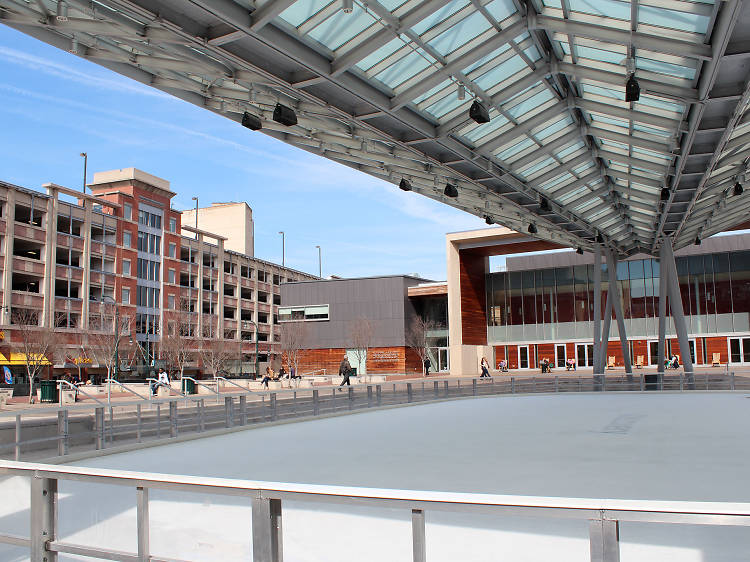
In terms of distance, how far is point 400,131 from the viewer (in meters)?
14.1

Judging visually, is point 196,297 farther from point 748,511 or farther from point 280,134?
point 748,511

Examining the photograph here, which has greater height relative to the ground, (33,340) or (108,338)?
(108,338)

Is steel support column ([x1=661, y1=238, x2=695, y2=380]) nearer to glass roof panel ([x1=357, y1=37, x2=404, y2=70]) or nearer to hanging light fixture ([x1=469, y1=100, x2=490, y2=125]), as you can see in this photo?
hanging light fixture ([x1=469, y1=100, x2=490, y2=125])

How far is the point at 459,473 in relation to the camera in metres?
9.56

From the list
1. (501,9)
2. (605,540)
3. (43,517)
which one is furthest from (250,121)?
(605,540)

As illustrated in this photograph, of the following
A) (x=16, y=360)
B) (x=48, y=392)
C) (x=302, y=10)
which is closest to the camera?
(x=302, y=10)

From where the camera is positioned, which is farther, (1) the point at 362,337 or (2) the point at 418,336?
(2) the point at 418,336

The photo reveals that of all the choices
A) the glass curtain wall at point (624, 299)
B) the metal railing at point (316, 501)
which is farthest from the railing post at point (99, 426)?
the glass curtain wall at point (624, 299)

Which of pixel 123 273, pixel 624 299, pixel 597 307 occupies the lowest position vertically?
pixel 597 307

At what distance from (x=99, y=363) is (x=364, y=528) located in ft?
170

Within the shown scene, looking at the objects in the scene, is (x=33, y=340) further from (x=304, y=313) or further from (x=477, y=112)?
(x=477, y=112)

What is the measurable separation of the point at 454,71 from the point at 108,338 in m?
46.7

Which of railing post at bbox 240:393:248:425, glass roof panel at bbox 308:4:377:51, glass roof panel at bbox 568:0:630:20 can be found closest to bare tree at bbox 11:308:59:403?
railing post at bbox 240:393:248:425

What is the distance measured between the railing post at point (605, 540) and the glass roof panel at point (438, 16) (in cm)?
810
